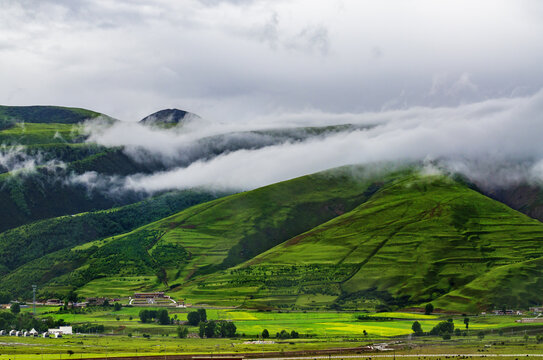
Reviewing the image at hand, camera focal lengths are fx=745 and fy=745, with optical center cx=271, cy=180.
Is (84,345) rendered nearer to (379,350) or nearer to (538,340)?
(379,350)

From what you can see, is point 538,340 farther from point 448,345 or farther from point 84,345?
point 84,345

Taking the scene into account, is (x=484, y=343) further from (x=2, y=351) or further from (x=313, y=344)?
(x=2, y=351)

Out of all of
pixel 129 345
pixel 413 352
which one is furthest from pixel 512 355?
pixel 129 345

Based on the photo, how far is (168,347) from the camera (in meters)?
192

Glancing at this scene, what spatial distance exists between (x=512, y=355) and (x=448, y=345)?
25.3 metres

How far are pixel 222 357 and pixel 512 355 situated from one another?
214ft

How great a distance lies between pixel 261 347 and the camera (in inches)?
7534

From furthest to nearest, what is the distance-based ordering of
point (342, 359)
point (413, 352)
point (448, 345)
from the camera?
1. point (448, 345)
2. point (413, 352)
3. point (342, 359)

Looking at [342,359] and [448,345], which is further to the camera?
[448,345]

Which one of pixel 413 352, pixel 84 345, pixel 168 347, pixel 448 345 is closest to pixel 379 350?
pixel 413 352

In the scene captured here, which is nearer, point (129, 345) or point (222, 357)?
point (222, 357)

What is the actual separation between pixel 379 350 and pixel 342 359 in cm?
2287

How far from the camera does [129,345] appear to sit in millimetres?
198500

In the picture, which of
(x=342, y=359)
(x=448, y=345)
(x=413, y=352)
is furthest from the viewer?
(x=448, y=345)
